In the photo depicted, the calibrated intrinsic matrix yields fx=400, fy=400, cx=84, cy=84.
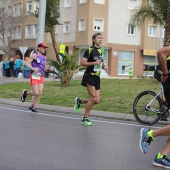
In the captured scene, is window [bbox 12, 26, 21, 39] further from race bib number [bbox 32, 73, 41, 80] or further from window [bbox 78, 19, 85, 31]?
race bib number [bbox 32, 73, 41, 80]

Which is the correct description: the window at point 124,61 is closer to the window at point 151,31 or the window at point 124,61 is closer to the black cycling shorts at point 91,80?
the window at point 151,31

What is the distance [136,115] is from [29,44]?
44069mm

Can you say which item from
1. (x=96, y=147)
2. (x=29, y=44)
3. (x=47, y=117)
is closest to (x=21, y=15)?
(x=29, y=44)

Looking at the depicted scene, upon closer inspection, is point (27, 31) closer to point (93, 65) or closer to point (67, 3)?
point (67, 3)

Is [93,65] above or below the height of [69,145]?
above

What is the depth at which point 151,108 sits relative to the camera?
905 cm

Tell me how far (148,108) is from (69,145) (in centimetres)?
301

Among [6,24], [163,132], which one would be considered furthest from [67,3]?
[163,132]

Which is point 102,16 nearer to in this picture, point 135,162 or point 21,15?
point 21,15

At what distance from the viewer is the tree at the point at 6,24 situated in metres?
50.9

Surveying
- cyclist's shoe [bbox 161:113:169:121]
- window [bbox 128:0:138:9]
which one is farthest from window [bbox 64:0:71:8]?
cyclist's shoe [bbox 161:113:169:121]

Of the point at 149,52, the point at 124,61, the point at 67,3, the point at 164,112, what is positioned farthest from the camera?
the point at 149,52

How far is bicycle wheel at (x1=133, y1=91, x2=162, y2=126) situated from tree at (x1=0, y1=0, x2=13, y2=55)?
142 ft

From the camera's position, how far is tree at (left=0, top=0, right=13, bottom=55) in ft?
167
